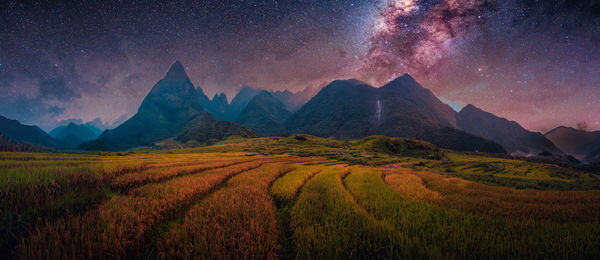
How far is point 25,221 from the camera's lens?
381 centimetres

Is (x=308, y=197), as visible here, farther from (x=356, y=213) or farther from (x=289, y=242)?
(x=289, y=242)

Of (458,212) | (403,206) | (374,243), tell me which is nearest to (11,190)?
(374,243)

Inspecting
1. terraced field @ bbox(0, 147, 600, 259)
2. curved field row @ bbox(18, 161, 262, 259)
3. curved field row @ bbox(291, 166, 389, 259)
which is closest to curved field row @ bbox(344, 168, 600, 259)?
terraced field @ bbox(0, 147, 600, 259)

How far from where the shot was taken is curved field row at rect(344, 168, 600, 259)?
3410 millimetres

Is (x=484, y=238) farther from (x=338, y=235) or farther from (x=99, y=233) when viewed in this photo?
(x=99, y=233)

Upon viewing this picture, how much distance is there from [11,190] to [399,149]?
12734 centimetres

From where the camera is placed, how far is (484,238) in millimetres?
3955

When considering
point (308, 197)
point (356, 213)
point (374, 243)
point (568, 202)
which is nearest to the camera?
point (374, 243)

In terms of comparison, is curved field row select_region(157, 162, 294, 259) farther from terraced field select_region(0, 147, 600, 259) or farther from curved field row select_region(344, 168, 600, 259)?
curved field row select_region(344, 168, 600, 259)

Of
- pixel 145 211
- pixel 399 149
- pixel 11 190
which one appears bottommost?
pixel 399 149

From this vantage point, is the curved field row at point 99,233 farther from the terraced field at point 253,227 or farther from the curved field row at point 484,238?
the curved field row at point 484,238

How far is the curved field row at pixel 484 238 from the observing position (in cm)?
341

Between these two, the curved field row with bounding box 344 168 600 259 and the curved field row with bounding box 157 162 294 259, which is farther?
the curved field row with bounding box 344 168 600 259

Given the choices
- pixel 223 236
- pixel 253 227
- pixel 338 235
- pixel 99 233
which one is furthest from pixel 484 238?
pixel 99 233
